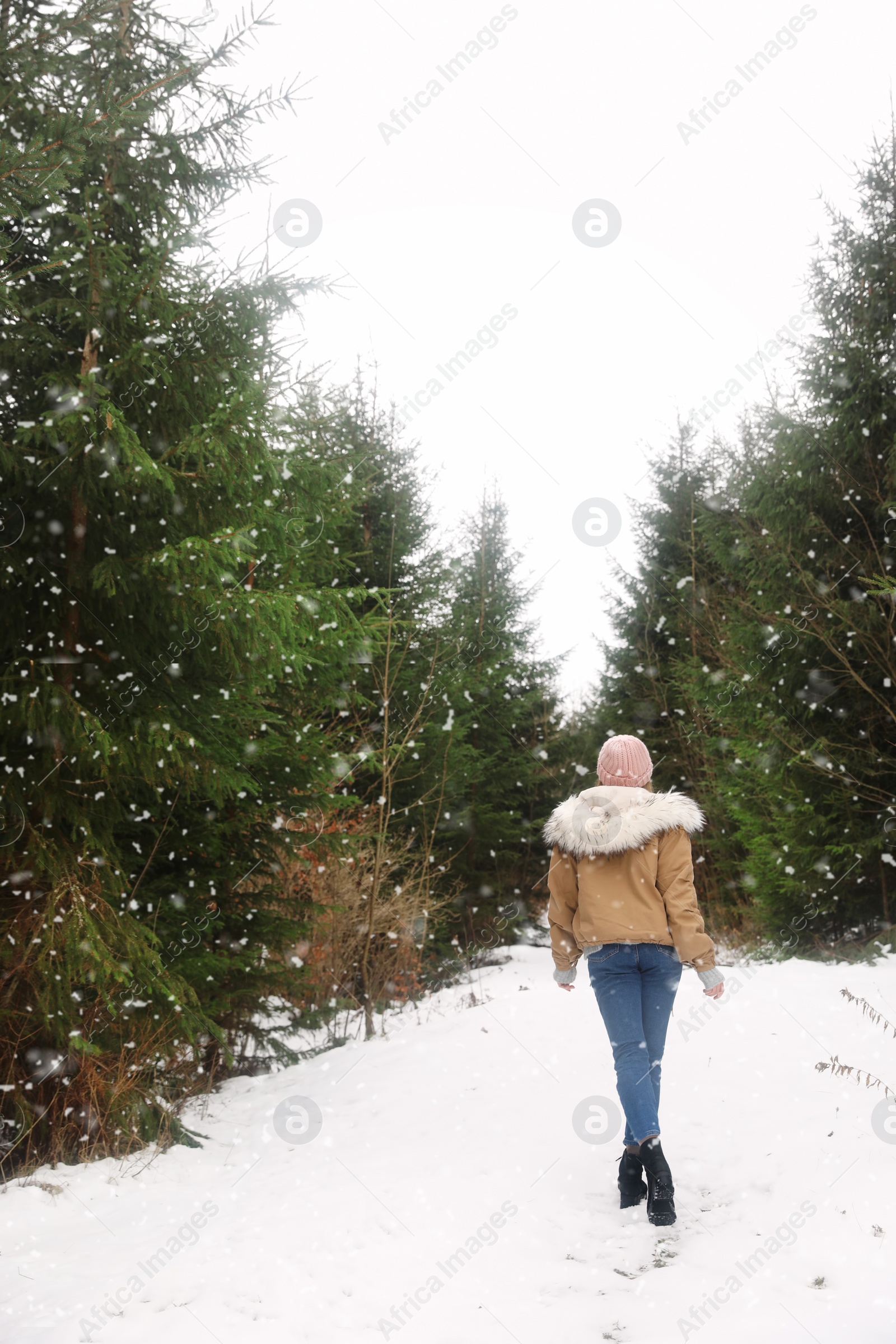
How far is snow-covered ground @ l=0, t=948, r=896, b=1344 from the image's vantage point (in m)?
2.99

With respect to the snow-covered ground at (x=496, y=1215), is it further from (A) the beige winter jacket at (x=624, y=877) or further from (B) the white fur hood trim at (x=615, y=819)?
(B) the white fur hood trim at (x=615, y=819)

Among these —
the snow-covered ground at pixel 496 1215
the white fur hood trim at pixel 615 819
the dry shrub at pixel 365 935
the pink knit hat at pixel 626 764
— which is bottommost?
the snow-covered ground at pixel 496 1215

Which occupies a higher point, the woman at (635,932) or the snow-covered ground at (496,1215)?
the woman at (635,932)

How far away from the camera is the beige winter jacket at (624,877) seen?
146 inches

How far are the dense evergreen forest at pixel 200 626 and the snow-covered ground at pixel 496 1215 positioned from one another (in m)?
0.90

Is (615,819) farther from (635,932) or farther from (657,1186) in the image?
(657,1186)

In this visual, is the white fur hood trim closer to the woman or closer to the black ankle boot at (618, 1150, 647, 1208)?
the woman

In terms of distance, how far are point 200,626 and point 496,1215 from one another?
11.7 feet

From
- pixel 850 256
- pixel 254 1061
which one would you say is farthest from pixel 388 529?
pixel 254 1061

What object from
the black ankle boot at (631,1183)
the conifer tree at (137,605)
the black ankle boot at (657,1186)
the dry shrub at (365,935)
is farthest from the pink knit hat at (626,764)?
the dry shrub at (365,935)

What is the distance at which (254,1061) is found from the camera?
23.9 ft

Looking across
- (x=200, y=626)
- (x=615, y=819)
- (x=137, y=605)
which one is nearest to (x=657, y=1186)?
(x=615, y=819)

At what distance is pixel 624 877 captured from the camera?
12.4 feet

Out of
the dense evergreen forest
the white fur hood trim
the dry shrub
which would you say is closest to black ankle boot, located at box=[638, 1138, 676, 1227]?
the white fur hood trim
